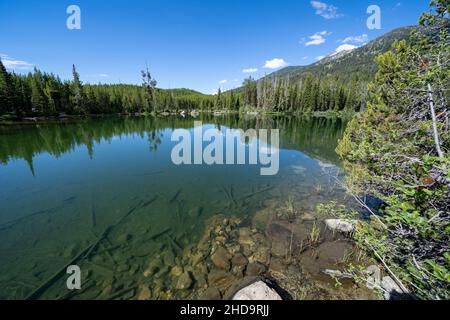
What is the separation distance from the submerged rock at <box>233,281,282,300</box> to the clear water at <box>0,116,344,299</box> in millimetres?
3362

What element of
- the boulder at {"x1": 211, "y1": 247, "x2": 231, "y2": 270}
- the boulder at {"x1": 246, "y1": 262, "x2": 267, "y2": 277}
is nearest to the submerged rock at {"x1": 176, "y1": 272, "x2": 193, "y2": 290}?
the boulder at {"x1": 211, "y1": 247, "x2": 231, "y2": 270}

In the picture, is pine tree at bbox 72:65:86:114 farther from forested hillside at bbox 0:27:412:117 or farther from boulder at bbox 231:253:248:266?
boulder at bbox 231:253:248:266

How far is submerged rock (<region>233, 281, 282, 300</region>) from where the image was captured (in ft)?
15.4

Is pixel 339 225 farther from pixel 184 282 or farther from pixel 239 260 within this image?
pixel 184 282

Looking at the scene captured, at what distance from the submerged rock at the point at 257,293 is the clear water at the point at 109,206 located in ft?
11.0

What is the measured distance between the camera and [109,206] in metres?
9.95

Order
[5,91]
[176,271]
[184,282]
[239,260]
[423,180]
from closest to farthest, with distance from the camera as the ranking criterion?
[423,180], [184,282], [176,271], [239,260], [5,91]

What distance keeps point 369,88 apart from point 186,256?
1214cm

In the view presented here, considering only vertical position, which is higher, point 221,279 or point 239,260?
point 239,260

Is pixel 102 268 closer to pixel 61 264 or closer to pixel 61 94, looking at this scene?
pixel 61 264

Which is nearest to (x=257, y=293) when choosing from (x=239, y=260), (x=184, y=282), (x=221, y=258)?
(x=239, y=260)

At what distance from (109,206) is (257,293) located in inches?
358

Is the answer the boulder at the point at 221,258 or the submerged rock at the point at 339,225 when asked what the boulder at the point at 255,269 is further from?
the submerged rock at the point at 339,225

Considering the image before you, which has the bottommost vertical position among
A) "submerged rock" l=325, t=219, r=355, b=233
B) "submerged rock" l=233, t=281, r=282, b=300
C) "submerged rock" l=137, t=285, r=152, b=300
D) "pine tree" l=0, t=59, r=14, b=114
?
"submerged rock" l=137, t=285, r=152, b=300
